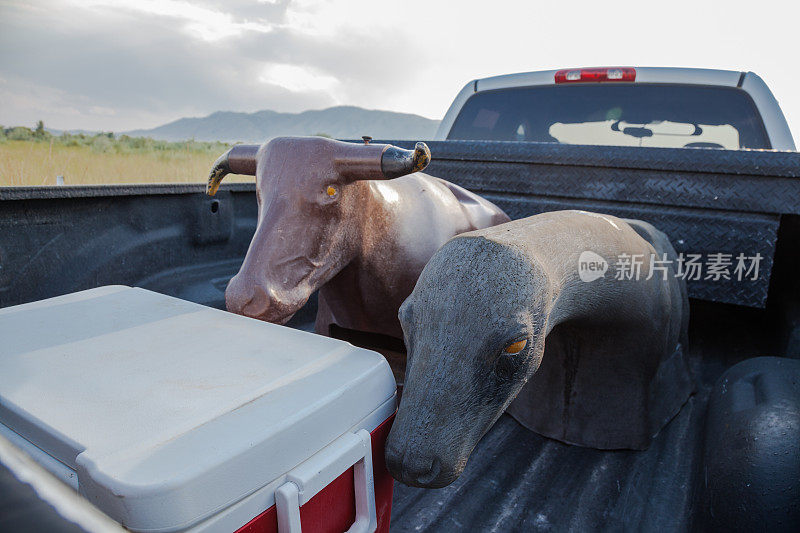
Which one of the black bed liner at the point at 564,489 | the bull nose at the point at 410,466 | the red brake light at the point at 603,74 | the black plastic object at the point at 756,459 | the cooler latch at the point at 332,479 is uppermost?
the red brake light at the point at 603,74

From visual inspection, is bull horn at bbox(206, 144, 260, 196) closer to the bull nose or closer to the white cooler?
the white cooler

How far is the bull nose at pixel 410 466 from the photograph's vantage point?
3.47 ft

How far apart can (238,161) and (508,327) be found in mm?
1282

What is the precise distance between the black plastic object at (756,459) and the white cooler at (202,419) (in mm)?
830

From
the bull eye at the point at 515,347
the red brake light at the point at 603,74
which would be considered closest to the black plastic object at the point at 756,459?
the bull eye at the point at 515,347

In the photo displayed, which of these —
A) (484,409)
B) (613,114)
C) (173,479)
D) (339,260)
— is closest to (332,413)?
(173,479)

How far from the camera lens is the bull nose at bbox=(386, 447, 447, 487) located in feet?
3.47

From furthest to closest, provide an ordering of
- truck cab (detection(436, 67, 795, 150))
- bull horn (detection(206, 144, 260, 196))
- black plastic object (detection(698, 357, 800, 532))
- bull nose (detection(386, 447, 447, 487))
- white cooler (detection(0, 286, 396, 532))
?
truck cab (detection(436, 67, 795, 150))
bull horn (detection(206, 144, 260, 196))
black plastic object (detection(698, 357, 800, 532))
bull nose (detection(386, 447, 447, 487))
white cooler (detection(0, 286, 396, 532))

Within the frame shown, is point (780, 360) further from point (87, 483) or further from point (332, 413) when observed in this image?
point (87, 483)

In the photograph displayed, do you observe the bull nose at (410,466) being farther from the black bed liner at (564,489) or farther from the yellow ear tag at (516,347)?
the black bed liner at (564,489)

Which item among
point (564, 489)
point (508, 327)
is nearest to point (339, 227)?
point (508, 327)

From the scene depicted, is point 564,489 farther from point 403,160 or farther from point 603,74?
point 603,74

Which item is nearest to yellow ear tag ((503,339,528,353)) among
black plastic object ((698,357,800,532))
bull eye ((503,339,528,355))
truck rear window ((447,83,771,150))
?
bull eye ((503,339,528,355))

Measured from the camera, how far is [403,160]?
161 centimetres
